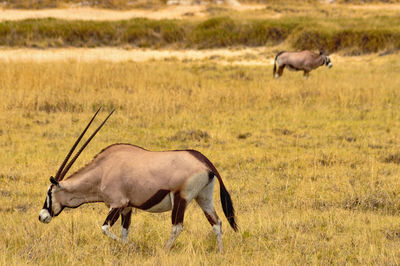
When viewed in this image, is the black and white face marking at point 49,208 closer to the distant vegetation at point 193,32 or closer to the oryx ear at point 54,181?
the oryx ear at point 54,181

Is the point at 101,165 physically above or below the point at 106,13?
above

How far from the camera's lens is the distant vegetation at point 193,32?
25.8 meters

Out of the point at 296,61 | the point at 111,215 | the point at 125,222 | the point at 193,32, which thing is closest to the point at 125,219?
the point at 125,222

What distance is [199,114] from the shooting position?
1152cm

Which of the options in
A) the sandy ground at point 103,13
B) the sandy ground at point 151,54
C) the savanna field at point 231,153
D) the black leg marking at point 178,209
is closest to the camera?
the black leg marking at point 178,209

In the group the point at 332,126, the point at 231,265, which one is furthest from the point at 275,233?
the point at 332,126

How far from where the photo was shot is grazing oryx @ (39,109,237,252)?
13.6 feet

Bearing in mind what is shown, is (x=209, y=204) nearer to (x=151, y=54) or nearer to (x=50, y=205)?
(x=50, y=205)

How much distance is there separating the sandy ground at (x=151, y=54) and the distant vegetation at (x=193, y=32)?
1.01 m

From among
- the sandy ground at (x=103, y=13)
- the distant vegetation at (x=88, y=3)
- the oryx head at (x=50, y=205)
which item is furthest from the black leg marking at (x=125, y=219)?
the distant vegetation at (x=88, y=3)

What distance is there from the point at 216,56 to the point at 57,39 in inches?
296

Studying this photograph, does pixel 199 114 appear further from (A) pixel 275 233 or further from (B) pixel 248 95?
(A) pixel 275 233

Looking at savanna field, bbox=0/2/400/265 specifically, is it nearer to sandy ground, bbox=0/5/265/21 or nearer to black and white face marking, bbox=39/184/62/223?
black and white face marking, bbox=39/184/62/223

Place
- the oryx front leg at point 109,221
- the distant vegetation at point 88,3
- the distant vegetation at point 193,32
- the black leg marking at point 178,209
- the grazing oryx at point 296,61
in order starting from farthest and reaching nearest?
1. the distant vegetation at point 88,3
2. the distant vegetation at point 193,32
3. the grazing oryx at point 296,61
4. the oryx front leg at point 109,221
5. the black leg marking at point 178,209
